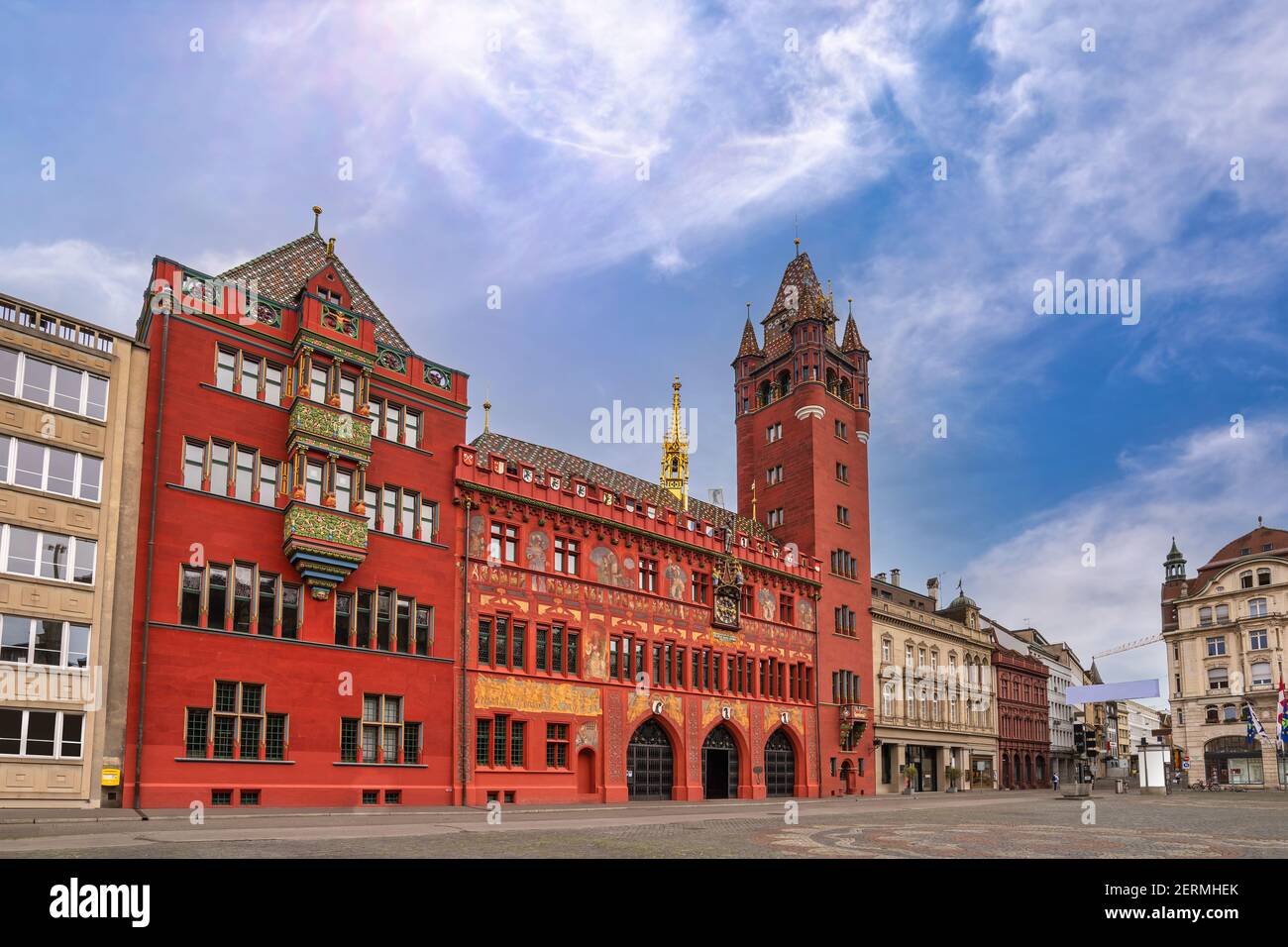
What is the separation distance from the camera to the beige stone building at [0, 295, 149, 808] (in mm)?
28047

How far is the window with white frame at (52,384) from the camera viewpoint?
29403mm

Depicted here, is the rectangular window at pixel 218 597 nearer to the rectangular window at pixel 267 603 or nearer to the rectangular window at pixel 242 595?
the rectangular window at pixel 242 595

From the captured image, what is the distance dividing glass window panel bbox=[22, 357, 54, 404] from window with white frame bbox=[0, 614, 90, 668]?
21.4ft

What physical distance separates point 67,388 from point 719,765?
3688cm

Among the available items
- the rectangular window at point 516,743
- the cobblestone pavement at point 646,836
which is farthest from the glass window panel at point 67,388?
the rectangular window at point 516,743

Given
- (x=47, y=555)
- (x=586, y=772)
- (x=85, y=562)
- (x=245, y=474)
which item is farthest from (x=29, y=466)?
(x=586, y=772)

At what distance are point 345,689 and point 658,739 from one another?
18975mm

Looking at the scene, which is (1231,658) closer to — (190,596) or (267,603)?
(267,603)

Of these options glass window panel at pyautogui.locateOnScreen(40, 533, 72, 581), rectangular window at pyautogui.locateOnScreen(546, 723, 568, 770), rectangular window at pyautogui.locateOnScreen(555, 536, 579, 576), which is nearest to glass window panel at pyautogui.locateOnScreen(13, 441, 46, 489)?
glass window panel at pyautogui.locateOnScreen(40, 533, 72, 581)

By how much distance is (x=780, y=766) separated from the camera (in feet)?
194

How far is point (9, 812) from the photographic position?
86.5 feet

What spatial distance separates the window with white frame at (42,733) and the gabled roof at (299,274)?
16467 millimetres

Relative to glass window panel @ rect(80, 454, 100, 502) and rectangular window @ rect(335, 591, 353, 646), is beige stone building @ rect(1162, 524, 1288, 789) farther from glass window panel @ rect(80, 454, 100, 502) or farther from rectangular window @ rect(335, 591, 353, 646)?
glass window panel @ rect(80, 454, 100, 502)

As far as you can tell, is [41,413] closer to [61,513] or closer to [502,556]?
[61,513]
